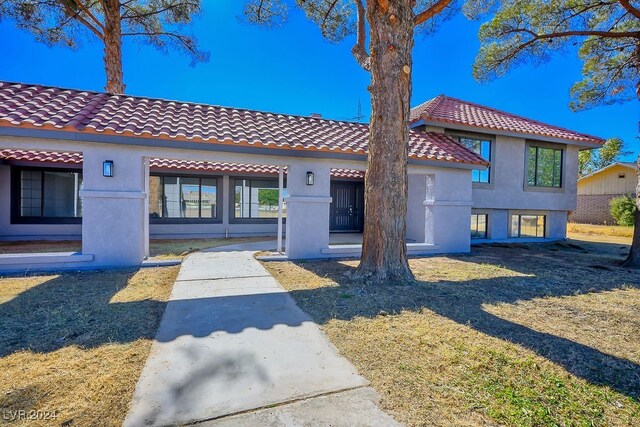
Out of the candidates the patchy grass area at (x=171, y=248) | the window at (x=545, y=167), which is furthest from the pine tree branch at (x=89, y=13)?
the window at (x=545, y=167)

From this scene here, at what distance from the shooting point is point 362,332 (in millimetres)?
4195

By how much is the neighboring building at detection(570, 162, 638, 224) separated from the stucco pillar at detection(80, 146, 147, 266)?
32189mm

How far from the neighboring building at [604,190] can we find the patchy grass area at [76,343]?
32.8 meters

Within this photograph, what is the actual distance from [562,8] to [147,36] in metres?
15.5

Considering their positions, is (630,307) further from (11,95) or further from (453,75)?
(453,75)

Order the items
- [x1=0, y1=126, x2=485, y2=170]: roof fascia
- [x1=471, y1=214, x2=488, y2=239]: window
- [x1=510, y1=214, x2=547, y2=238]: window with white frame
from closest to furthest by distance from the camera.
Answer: [x1=0, y1=126, x2=485, y2=170]: roof fascia → [x1=471, y1=214, x2=488, y2=239]: window → [x1=510, y1=214, x2=547, y2=238]: window with white frame

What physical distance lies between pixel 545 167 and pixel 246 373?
16.5 meters

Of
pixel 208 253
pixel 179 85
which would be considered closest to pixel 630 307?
pixel 208 253

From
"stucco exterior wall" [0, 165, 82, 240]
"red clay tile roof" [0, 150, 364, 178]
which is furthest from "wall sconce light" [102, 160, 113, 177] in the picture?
"stucco exterior wall" [0, 165, 82, 240]

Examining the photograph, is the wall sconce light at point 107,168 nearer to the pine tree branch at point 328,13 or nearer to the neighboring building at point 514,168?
the pine tree branch at point 328,13

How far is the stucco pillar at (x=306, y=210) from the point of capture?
9125mm

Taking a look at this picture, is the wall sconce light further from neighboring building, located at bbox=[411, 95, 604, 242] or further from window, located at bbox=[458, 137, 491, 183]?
window, located at bbox=[458, 137, 491, 183]

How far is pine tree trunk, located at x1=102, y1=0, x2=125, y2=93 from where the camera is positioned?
13078 mm

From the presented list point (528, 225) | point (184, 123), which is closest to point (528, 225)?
point (528, 225)
